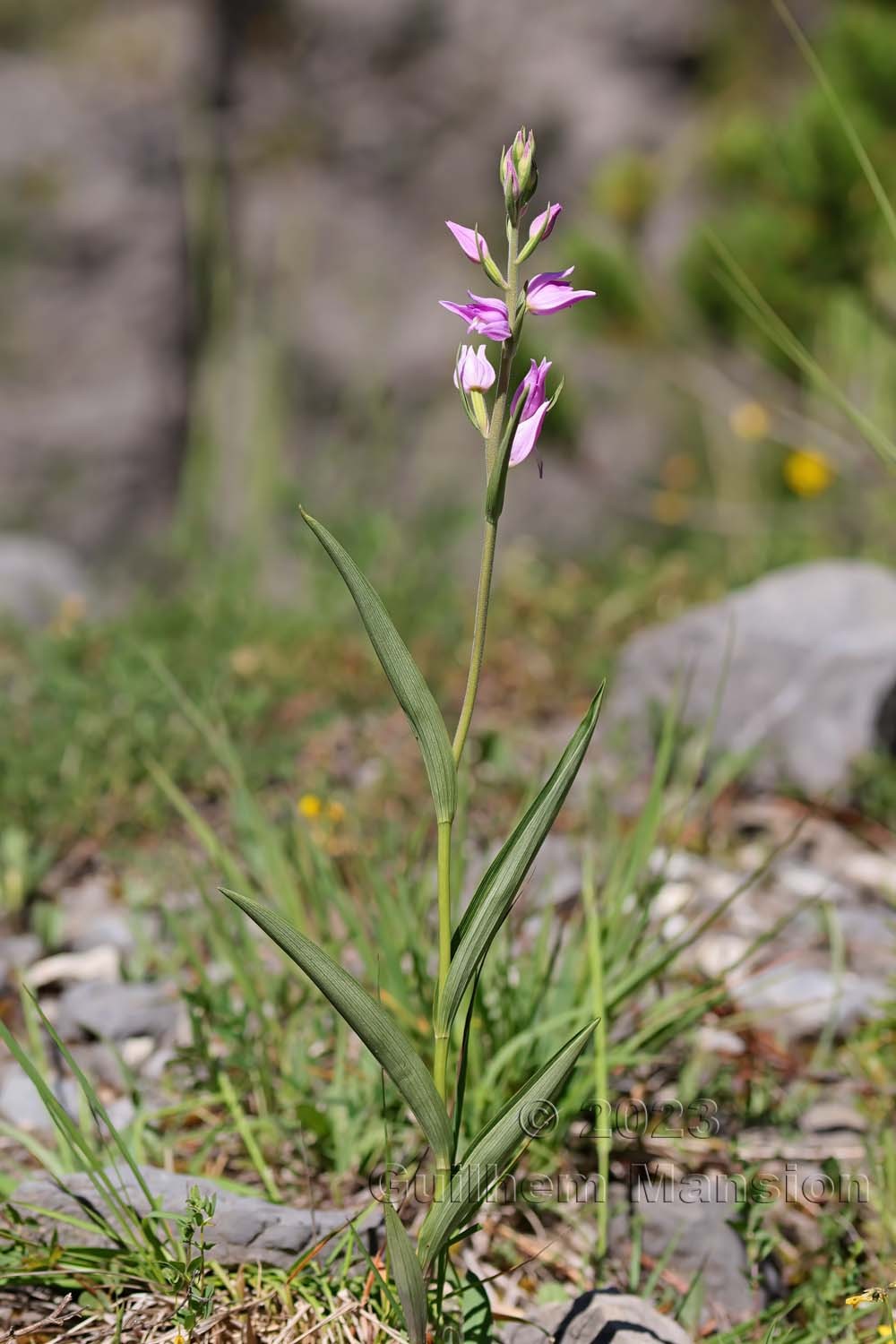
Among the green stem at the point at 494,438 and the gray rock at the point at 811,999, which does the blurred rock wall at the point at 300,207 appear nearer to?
the gray rock at the point at 811,999

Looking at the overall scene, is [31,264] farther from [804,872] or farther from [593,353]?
[804,872]

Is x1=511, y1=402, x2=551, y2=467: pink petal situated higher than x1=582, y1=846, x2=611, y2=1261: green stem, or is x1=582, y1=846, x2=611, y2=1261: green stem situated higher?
x1=511, y1=402, x2=551, y2=467: pink petal

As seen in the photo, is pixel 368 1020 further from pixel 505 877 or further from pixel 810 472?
pixel 810 472

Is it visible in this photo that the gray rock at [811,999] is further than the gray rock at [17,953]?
No

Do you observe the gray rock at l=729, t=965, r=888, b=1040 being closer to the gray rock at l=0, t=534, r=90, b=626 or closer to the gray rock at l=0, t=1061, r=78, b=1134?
the gray rock at l=0, t=1061, r=78, b=1134

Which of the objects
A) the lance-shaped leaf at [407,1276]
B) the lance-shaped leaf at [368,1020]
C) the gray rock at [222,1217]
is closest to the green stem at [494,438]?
the lance-shaped leaf at [368,1020]

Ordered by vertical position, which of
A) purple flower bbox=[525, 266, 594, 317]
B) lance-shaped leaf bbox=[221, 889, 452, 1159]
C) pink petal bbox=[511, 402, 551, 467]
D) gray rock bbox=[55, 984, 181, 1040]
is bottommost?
gray rock bbox=[55, 984, 181, 1040]

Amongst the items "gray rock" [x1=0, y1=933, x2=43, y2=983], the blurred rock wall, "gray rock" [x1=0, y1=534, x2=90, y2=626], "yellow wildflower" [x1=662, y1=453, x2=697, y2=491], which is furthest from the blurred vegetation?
"gray rock" [x1=0, y1=534, x2=90, y2=626]
